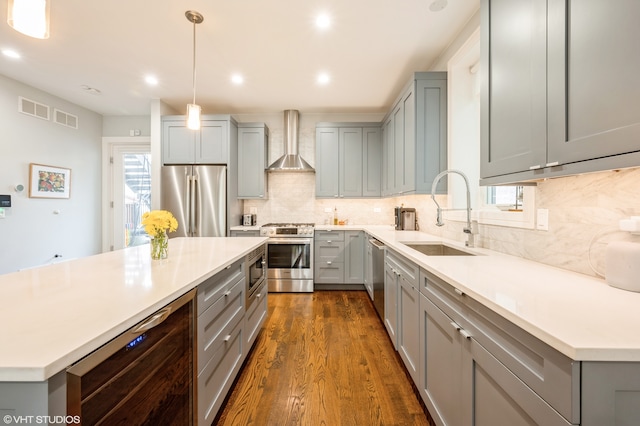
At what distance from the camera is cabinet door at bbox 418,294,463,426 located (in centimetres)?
117

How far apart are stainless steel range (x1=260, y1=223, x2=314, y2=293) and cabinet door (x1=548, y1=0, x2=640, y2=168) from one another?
3.15 meters

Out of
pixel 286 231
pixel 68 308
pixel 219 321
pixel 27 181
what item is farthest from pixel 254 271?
pixel 27 181

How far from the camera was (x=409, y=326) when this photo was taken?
6.05ft

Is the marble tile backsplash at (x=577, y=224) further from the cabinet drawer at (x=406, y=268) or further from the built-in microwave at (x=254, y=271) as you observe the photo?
the built-in microwave at (x=254, y=271)

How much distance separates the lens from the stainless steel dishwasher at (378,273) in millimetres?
2723

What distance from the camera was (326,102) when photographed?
4059 millimetres

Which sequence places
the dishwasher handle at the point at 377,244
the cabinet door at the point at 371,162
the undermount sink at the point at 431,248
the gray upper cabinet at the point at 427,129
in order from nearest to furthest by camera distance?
the undermount sink at the point at 431,248 → the gray upper cabinet at the point at 427,129 → the dishwasher handle at the point at 377,244 → the cabinet door at the point at 371,162

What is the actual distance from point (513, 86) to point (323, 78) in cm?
244

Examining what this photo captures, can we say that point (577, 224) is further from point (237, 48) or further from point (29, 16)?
point (237, 48)

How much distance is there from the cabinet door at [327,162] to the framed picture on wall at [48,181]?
381cm

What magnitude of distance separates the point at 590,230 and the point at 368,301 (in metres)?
2.67

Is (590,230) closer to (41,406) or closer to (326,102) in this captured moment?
(41,406)

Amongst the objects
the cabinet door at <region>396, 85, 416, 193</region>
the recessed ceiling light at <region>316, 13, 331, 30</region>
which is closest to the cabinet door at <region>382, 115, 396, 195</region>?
the cabinet door at <region>396, 85, 416, 193</region>

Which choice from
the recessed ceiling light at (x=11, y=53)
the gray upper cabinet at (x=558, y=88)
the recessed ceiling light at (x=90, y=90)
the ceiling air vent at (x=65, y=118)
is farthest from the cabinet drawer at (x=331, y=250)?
the ceiling air vent at (x=65, y=118)
